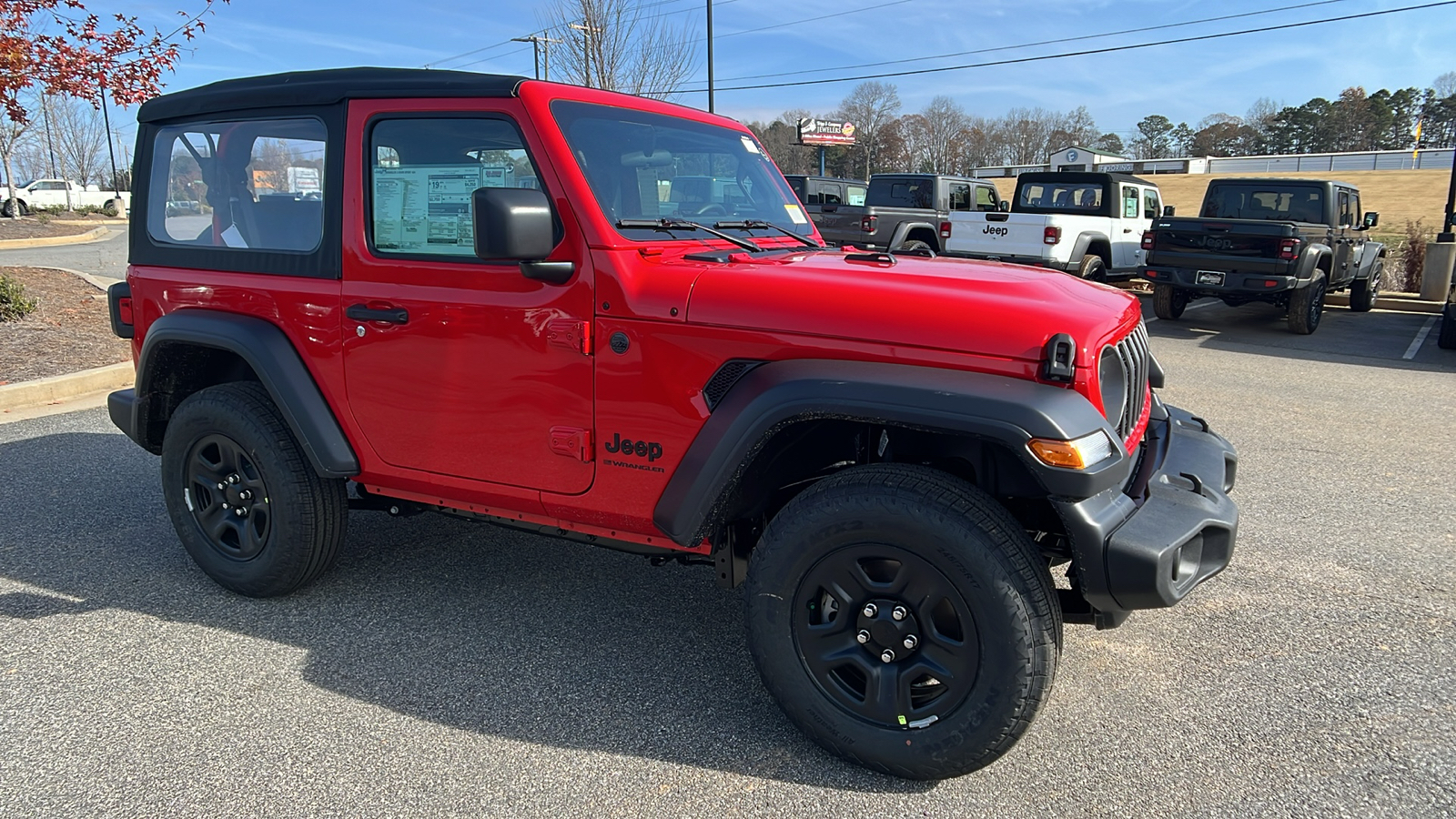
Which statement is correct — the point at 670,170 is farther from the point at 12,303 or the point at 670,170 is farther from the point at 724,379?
the point at 12,303

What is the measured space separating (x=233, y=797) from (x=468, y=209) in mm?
1871

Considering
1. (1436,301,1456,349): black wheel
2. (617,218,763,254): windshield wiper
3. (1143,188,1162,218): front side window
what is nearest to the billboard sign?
(1143,188,1162,218): front side window

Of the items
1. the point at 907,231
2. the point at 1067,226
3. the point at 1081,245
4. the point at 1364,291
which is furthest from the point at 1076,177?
the point at 1364,291

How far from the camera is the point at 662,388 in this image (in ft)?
8.96

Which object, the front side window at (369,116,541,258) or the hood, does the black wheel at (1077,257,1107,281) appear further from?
the front side window at (369,116,541,258)

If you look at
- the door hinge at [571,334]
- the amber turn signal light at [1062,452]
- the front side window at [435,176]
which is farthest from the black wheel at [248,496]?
the amber turn signal light at [1062,452]

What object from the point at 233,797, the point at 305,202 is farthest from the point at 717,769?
the point at 305,202

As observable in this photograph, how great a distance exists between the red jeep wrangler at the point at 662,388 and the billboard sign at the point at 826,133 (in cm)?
4712

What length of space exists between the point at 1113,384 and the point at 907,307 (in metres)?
0.75

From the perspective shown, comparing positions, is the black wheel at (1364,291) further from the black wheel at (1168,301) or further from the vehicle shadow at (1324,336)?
the black wheel at (1168,301)

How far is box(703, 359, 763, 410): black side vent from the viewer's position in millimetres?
2629

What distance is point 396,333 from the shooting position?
10.4 feet

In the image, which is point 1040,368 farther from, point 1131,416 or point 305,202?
point 305,202

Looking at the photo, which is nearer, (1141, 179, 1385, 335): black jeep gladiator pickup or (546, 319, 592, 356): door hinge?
(546, 319, 592, 356): door hinge
